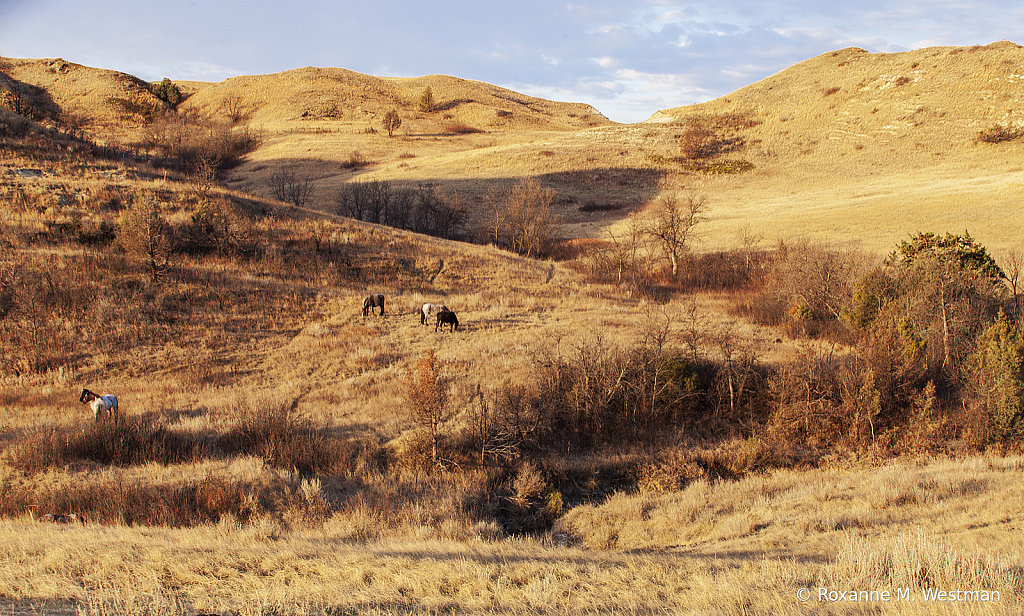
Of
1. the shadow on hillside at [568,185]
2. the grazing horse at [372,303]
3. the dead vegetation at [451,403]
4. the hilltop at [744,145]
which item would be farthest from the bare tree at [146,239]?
the hilltop at [744,145]

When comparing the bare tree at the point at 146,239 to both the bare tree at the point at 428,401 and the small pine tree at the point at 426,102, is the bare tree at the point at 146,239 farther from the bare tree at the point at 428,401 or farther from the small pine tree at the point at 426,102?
the small pine tree at the point at 426,102

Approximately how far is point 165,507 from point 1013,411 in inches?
695

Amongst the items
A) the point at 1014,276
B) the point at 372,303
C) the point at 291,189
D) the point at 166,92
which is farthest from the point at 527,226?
the point at 166,92

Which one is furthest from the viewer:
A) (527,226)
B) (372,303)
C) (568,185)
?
(568,185)

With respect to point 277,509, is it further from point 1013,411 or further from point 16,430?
point 1013,411

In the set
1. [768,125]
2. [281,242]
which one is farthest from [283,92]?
[281,242]

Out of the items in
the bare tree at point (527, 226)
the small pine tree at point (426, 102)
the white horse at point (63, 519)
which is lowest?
the white horse at point (63, 519)

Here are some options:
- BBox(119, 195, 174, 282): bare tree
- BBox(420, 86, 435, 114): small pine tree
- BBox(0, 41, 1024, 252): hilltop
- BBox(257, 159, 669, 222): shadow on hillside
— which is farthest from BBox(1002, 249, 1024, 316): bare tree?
BBox(420, 86, 435, 114): small pine tree

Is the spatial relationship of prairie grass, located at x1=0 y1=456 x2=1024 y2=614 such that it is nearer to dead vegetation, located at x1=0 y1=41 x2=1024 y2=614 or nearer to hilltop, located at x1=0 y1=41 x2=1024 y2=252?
dead vegetation, located at x1=0 y1=41 x2=1024 y2=614

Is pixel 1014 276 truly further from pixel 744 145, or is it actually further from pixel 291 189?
pixel 744 145

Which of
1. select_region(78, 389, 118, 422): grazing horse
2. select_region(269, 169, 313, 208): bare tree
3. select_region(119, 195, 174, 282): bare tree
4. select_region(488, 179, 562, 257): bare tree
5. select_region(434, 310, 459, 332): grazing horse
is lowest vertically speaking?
select_region(78, 389, 118, 422): grazing horse

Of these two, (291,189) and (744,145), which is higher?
(744,145)

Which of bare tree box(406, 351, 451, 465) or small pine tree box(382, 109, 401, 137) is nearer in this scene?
bare tree box(406, 351, 451, 465)

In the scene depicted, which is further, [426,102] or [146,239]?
[426,102]
